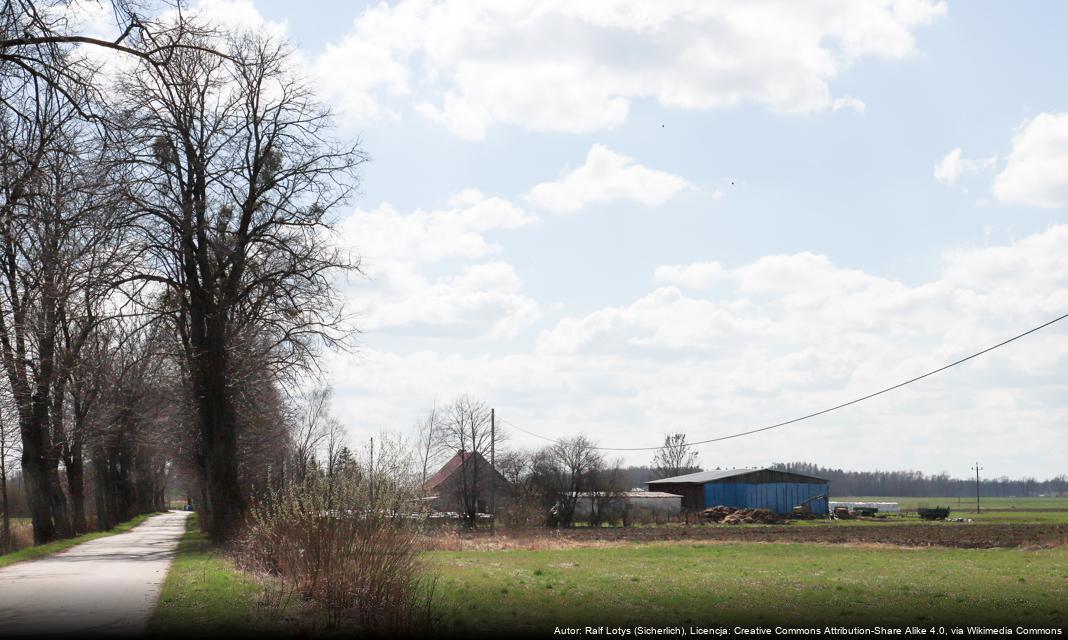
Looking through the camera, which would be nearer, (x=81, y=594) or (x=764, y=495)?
(x=81, y=594)

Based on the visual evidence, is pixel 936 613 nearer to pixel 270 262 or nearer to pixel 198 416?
pixel 270 262

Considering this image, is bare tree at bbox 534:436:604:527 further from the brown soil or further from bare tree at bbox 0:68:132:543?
bare tree at bbox 0:68:132:543

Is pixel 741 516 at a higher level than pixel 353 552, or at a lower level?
lower

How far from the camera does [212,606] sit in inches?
504

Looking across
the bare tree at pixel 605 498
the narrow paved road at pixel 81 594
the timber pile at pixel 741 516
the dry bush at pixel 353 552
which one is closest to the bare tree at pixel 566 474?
the bare tree at pixel 605 498

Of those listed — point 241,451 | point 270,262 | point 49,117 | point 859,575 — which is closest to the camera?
point 49,117

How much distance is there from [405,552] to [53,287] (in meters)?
6.02

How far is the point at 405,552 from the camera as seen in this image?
1265 centimetres

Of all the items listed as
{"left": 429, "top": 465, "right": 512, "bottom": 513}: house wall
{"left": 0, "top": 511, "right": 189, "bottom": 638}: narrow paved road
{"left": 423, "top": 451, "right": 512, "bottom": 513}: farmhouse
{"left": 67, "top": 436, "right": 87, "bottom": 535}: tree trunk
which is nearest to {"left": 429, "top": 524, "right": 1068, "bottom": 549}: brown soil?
{"left": 0, "top": 511, "right": 189, "bottom": 638}: narrow paved road

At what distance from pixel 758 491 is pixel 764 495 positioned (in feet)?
2.73

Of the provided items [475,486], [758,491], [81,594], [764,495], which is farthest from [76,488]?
[764,495]

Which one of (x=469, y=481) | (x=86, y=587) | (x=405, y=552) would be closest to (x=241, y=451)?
(x=86, y=587)

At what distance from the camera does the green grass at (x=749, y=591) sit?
44.8ft

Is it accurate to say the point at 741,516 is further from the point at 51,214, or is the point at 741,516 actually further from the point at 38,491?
the point at 51,214
